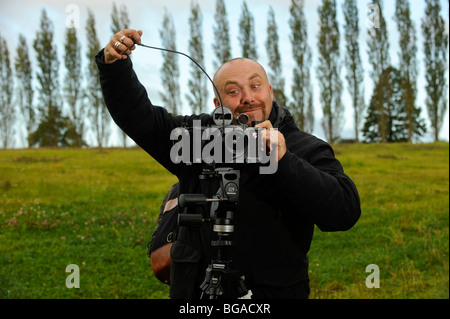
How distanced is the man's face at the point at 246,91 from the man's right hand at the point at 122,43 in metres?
0.61

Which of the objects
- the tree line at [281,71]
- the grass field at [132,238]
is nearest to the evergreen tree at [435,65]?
the tree line at [281,71]

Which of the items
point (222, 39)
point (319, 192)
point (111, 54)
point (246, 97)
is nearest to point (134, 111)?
point (111, 54)

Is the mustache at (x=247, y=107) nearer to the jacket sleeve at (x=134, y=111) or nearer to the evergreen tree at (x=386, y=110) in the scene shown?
the jacket sleeve at (x=134, y=111)

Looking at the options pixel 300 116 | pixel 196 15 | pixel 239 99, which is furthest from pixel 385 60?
pixel 239 99

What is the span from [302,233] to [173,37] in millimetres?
32494

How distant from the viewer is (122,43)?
7.55 feet

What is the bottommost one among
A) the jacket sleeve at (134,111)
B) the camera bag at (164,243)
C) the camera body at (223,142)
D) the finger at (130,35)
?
the camera bag at (164,243)

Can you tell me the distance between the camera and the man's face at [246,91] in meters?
2.61

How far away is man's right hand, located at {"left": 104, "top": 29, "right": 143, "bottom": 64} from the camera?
7.52ft

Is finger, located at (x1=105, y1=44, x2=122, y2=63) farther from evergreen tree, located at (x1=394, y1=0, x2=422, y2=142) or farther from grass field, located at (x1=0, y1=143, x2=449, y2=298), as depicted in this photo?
evergreen tree, located at (x1=394, y1=0, x2=422, y2=142)

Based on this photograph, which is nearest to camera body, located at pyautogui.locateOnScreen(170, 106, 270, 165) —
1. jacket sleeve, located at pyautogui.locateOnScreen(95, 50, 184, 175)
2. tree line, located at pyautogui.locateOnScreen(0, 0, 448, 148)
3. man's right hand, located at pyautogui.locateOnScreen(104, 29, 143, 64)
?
jacket sleeve, located at pyautogui.locateOnScreen(95, 50, 184, 175)

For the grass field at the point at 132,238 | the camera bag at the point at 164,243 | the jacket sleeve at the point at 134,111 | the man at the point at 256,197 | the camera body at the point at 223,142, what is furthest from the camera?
the grass field at the point at 132,238

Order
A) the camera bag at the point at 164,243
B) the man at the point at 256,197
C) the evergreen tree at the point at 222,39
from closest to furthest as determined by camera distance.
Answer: the man at the point at 256,197 → the camera bag at the point at 164,243 → the evergreen tree at the point at 222,39
